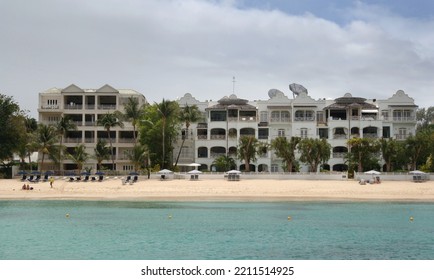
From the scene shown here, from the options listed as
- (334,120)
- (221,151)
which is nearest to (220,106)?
(221,151)

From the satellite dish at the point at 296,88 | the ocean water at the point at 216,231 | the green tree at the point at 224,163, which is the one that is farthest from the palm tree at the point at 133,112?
the ocean water at the point at 216,231

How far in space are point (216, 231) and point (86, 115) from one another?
175ft

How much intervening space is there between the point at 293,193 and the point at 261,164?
856 inches

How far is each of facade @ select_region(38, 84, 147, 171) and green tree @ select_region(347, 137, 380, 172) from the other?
3171 cm

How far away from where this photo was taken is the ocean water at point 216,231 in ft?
93.4

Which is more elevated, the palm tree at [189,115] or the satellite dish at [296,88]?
the satellite dish at [296,88]

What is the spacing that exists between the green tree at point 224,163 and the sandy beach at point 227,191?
11.7 metres

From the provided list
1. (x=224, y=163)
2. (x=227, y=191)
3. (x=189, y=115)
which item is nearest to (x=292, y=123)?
(x=224, y=163)

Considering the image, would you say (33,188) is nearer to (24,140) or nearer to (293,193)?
(24,140)

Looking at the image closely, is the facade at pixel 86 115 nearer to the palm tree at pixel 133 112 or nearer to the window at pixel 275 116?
the palm tree at pixel 133 112

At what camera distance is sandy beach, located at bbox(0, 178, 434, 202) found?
55188 millimetres

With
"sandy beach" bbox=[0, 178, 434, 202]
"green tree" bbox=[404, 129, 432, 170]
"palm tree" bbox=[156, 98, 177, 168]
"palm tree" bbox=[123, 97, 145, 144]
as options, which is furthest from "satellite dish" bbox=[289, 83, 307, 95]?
"sandy beach" bbox=[0, 178, 434, 202]

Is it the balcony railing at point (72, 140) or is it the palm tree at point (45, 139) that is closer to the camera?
the palm tree at point (45, 139)

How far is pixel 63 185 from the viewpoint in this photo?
200ft
